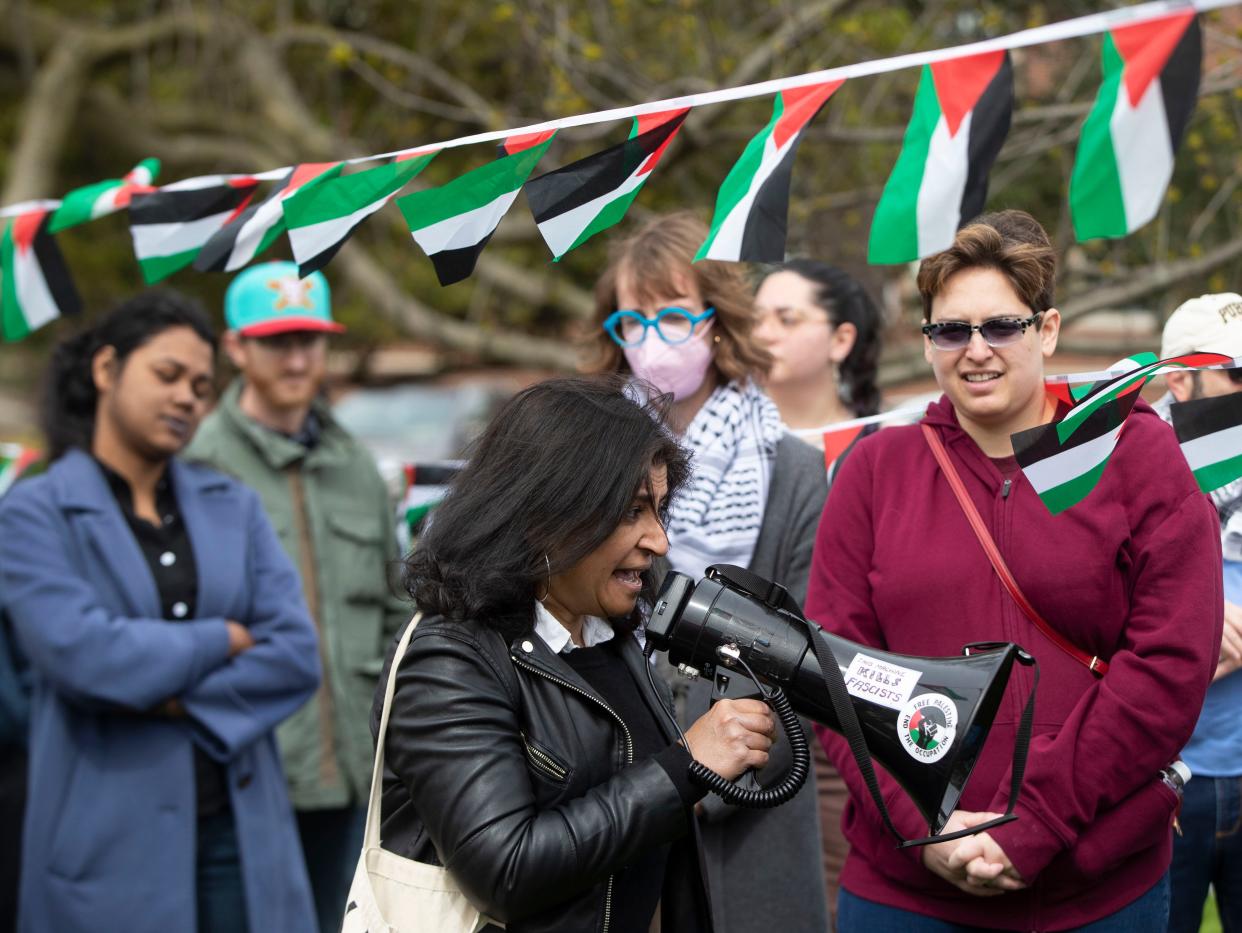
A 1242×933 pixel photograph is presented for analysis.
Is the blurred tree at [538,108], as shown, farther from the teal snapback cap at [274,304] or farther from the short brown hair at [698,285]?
the short brown hair at [698,285]

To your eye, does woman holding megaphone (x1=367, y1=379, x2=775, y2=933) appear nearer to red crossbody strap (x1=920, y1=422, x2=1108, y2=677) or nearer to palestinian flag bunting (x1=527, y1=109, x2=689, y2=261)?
palestinian flag bunting (x1=527, y1=109, x2=689, y2=261)

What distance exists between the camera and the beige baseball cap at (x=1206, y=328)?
295 cm

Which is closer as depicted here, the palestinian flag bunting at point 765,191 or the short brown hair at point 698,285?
the palestinian flag bunting at point 765,191

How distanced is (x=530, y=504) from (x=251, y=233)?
127 centimetres

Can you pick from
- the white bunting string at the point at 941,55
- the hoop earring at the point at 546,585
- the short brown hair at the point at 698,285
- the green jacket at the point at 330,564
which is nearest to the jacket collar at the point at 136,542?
the green jacket at the point at 330,564

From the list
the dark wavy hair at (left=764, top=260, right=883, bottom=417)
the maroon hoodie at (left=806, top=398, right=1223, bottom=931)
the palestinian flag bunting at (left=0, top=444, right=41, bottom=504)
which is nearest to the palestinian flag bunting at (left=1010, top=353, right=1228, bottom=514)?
the maroon hoodie at (left=806, top=398, right=1223, bottom=931)

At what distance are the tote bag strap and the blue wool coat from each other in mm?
1519

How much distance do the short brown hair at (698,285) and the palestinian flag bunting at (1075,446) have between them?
4.11 feet

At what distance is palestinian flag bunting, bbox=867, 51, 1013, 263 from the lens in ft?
7.92

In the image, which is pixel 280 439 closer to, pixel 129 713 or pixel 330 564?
pixel 330 564

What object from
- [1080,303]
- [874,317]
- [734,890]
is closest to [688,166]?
[1080,303]

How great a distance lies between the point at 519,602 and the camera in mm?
2340

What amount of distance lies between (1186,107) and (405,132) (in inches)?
287

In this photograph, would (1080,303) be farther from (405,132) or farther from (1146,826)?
(405,132)
